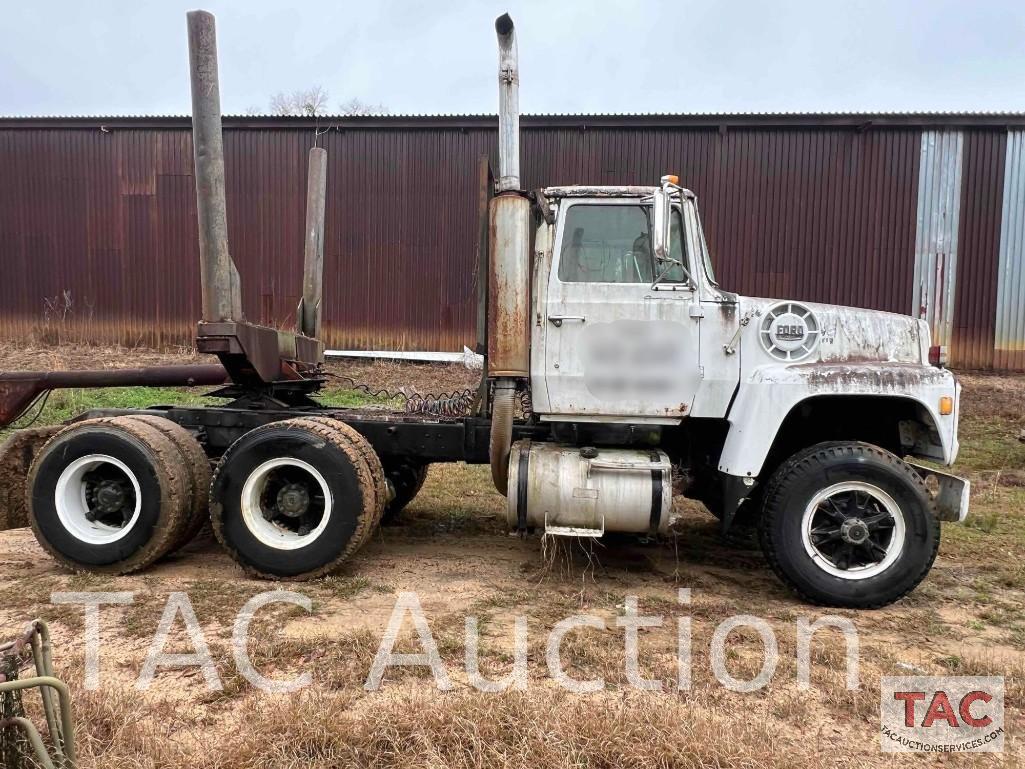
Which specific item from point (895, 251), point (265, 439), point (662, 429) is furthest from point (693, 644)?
point (895, 251)

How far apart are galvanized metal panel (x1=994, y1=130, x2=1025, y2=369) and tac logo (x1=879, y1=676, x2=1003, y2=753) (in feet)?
38.8

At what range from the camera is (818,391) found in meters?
4.13

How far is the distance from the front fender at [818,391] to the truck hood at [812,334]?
0.12 meters

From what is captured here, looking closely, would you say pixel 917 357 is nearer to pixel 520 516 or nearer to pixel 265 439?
pixel 520 516

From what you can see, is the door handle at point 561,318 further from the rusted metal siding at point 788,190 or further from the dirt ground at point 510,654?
the rusted metal siding at point 788,190

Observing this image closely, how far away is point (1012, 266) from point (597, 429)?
1181 cm

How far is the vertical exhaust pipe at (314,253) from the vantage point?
20.6 ft

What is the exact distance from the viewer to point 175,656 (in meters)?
3.27

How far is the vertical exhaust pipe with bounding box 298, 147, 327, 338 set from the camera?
627 cm

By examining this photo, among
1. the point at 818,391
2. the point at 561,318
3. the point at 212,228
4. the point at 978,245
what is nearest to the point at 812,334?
the point at 818,391

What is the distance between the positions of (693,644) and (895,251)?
11591 millimetres

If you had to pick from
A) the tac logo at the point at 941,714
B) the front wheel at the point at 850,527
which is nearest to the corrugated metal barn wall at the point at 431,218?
the front wheel at the point at 850,527

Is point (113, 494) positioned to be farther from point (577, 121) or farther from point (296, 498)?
point (577, 121)

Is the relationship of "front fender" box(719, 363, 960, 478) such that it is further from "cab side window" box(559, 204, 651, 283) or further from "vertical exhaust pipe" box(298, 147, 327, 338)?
"vertical exhaust pipe" box(298, 147, 327, 338)
